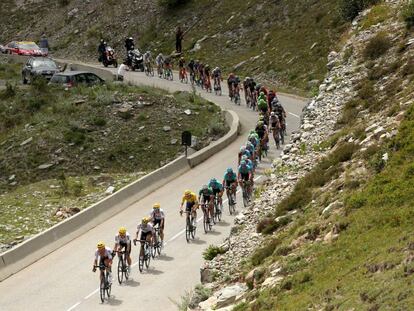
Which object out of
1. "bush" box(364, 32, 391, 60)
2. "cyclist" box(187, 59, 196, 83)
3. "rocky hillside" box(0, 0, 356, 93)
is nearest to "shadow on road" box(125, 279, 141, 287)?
"bush" box(364, 32, 391, 60)

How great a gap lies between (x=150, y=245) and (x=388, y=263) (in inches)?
446

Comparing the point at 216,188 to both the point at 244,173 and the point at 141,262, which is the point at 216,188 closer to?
the point at 244,173

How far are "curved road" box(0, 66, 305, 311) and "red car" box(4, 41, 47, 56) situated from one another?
107 ft

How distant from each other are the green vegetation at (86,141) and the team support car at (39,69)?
6.90 m

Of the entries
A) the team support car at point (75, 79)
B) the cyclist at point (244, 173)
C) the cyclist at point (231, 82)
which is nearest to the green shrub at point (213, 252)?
the cyclist at point (244, 173)

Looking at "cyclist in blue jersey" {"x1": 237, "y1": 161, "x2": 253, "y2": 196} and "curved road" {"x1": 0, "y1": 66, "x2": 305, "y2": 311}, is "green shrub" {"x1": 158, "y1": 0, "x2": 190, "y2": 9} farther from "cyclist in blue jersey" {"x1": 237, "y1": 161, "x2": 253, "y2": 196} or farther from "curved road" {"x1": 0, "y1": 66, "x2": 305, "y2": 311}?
"cyclist in blue jersey" {"x1": 237, "y1": 161, "x2": 253, "y2": 196}

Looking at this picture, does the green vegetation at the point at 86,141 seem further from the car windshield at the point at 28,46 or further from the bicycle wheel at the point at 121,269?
the car windshield at the point at 28,46

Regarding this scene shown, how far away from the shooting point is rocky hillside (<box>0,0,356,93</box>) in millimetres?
48781

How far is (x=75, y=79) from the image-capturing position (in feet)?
158

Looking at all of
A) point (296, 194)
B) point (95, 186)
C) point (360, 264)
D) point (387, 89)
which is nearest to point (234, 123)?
point (95, 186)

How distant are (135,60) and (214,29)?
5056 mm

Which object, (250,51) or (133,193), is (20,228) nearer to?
(133,193)

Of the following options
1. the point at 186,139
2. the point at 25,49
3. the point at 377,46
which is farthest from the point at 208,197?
the point at 25,49

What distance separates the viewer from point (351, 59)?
30953 millimetres
